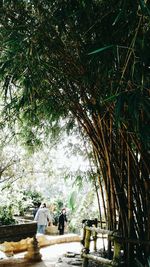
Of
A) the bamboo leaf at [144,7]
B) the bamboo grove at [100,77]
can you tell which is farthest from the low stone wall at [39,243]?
the bamboo leaf at [144,7]

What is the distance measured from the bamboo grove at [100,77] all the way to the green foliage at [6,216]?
1908mm

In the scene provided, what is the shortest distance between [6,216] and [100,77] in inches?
116

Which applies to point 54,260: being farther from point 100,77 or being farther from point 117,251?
point 100,77

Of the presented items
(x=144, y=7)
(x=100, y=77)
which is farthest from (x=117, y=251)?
(x=144, y=7)

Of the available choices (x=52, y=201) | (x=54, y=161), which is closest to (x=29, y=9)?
(x=54, y=161)

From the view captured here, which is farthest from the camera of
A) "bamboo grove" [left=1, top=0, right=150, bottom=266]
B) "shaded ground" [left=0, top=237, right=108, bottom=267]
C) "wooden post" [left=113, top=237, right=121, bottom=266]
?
"shaded ground" [left=0, top=237, right=108, bottom=267]

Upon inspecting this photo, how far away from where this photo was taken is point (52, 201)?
34.7 ft

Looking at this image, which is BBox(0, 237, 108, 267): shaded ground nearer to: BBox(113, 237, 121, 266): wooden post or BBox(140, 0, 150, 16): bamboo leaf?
BBox(113, 237, 121, 266): wooden post

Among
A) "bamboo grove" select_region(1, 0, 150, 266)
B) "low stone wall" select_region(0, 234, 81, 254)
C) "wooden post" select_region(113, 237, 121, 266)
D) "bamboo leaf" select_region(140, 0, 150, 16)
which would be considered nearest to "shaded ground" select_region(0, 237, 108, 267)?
"low stone wall" select_region(0, 234, 81, 254)

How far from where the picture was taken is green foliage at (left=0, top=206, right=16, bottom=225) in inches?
187

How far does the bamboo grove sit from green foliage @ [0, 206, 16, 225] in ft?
6.26

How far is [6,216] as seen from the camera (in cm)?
477

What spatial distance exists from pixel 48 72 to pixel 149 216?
156 centimetres

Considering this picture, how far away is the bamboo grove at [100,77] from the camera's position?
2078 millimetres
